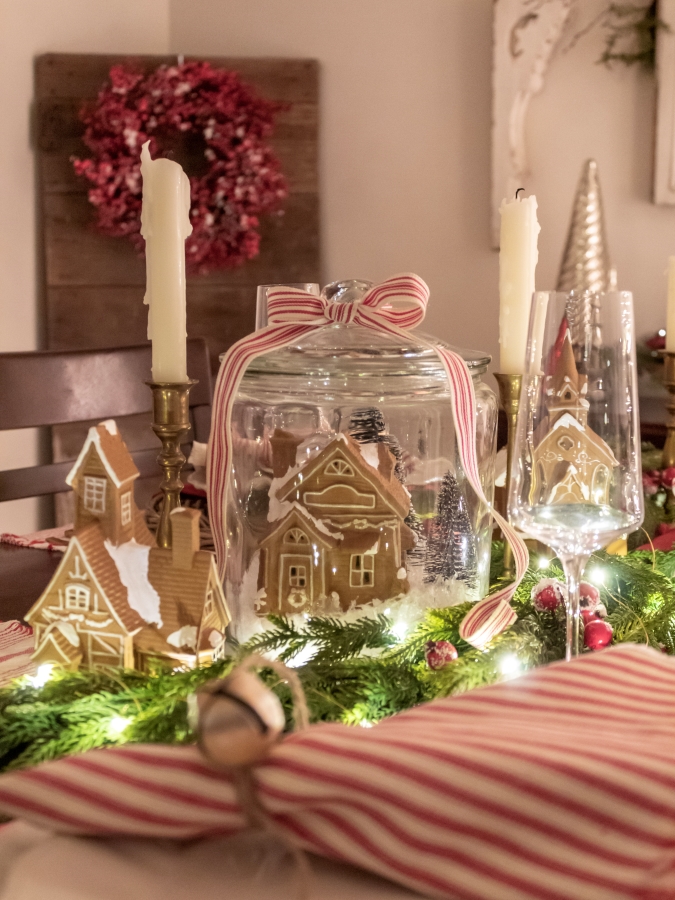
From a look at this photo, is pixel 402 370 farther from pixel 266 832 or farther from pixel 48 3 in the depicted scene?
pixel 48 3

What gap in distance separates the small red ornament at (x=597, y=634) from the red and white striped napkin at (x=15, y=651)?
37 centimetres

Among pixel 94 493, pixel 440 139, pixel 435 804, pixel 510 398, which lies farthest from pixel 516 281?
pixel 440 139

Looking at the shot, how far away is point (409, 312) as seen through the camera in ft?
2.15

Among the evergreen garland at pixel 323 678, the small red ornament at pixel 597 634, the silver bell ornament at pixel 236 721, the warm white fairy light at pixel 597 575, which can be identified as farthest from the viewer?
the warm white fairy light at pixel 597 575

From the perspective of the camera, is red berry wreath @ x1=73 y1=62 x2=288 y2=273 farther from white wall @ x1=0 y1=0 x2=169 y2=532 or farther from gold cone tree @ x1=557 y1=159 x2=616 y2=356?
gold cone tree @ x1=557 y1=159 x2=616 y2=356

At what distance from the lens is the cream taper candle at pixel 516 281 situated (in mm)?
778

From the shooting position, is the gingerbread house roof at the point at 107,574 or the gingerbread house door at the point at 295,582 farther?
the gingerbread house door at the point at 295,582

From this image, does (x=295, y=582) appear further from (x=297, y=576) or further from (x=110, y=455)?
(x=110, y=455)

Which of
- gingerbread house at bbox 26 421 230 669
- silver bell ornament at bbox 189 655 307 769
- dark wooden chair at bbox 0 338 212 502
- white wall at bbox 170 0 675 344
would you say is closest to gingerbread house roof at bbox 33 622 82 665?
gingerbread house at bbox 26 421 230 669

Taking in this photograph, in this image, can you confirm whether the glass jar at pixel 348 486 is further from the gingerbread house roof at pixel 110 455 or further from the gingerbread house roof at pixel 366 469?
the gingerbread house roof at pixel 110 455

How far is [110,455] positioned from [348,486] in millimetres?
169

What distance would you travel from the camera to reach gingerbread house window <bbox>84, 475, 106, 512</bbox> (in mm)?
558

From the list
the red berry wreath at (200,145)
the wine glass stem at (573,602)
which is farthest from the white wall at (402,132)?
the wine glass stem at (573,602)

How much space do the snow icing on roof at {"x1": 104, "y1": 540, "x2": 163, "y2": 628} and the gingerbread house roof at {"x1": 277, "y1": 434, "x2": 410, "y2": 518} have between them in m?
0.14
